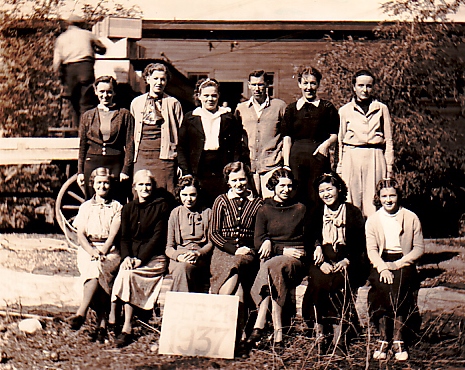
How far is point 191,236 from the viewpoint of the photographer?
3.74 meters

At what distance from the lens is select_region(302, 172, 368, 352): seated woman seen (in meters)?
3.39

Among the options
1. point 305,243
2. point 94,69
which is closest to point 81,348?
point 305,243

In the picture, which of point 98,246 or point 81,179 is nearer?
point 98,246

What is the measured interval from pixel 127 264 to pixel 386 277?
5.38ft

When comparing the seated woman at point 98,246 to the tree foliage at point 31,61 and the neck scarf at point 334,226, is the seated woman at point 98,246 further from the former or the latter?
the tree foliage at point 31,61

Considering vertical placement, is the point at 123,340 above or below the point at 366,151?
below

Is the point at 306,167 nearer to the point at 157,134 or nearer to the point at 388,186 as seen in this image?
the point at 388,186

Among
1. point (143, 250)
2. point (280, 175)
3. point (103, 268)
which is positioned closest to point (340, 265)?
point (280, 175)

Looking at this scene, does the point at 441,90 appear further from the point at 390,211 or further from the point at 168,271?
the point at 168,271

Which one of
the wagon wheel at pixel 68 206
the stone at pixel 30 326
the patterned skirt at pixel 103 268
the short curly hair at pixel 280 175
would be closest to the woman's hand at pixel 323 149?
the short curly hair at pixel 280 175

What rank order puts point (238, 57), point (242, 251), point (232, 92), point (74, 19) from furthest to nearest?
point (232, 92) → point (238, 57) → point (74, 19) → point (242, 251)

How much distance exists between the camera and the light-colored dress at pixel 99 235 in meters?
3.72

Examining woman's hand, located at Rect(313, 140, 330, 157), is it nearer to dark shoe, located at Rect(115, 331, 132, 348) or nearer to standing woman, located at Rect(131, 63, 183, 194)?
standing woman, located at Rect(131, 63, 183, 194)

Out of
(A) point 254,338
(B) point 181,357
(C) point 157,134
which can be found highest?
(C) point 157,134
